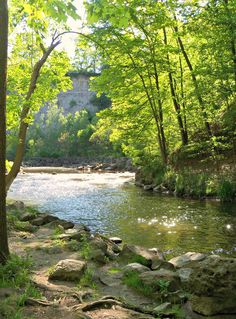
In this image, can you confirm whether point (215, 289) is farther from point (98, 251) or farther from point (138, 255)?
point (98, 251)

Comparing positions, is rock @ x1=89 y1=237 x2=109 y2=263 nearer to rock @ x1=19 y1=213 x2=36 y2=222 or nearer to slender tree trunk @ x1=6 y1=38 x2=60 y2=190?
slender tree trunk @ x1=6 y1=38 x2=60 y2=190

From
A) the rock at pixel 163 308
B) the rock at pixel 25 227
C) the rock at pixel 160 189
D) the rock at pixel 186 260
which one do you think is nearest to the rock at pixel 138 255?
the rock at pixel 186 260

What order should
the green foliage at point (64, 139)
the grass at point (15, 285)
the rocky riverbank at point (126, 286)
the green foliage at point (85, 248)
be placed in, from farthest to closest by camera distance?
the green foliage at point (64, 139) → the green foliage at point (85, 248) → the rocky riverbank at point (126, 286) → the grass at point (15, 285)

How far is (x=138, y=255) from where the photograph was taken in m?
7.61

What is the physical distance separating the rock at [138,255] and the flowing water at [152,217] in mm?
1480

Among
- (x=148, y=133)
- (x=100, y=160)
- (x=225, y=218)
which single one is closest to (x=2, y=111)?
(x=225, y=218)

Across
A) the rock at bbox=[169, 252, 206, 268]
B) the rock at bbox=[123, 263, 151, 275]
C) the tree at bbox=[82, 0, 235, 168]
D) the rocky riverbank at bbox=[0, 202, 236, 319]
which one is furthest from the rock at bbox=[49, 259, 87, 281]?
the tree at bbox=[82, 0, 235, 168]

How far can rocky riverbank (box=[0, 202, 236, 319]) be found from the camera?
16.1 feet

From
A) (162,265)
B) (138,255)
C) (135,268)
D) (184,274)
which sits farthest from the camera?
(138,255)

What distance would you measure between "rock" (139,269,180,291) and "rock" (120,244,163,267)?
3.62 feet

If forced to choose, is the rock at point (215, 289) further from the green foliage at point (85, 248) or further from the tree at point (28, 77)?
the tree at point (28, 77)

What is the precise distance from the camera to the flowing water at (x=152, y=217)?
33.4ft

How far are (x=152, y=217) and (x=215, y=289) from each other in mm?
8373

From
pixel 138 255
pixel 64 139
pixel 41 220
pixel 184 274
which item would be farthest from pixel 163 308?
pixel 64 139
